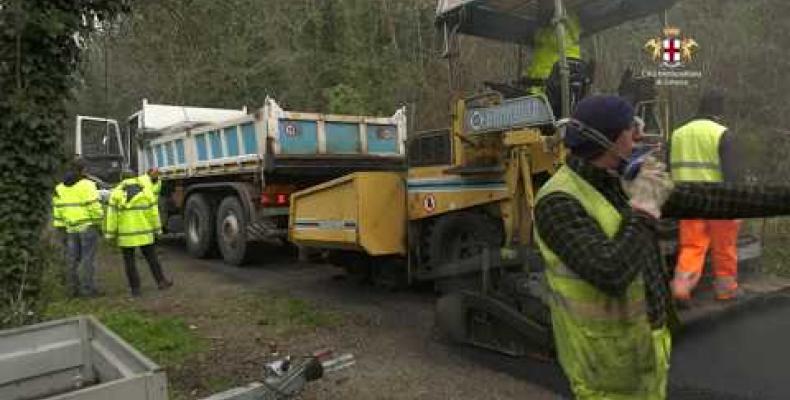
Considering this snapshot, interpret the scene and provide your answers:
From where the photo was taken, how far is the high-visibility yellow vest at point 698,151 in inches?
226

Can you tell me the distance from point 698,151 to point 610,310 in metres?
4.28

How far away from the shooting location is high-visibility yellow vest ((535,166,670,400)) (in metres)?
1.99

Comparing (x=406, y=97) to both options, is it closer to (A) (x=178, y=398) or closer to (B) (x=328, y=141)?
(B) (x=328, y=141)

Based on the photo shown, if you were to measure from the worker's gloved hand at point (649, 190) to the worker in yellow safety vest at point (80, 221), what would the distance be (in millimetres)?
7549

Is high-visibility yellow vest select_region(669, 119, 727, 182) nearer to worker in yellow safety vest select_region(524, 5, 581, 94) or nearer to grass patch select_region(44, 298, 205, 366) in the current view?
worker in yellow safety vest select_region(524, 5, 581, 94)

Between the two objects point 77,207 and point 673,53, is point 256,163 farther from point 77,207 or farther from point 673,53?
point 673,53

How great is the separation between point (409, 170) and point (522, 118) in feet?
5.77

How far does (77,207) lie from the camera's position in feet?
27.3

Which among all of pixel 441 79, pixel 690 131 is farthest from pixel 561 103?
pixel 441 79

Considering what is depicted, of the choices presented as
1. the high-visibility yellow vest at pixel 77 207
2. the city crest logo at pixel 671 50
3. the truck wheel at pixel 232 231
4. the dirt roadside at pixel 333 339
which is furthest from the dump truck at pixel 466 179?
the city crest logo at pixel 671 50

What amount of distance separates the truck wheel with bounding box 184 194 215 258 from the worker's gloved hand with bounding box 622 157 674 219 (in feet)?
29.7

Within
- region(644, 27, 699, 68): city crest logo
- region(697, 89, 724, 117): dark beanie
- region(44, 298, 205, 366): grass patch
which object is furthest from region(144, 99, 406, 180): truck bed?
region(697, 89, 724, 117): dark beanie

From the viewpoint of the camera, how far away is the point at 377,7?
674 inches

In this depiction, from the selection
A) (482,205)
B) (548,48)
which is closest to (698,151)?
(548,48)
